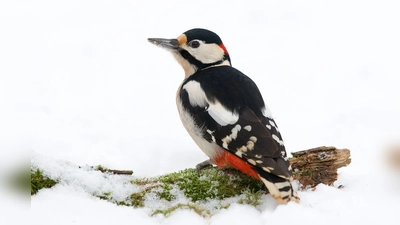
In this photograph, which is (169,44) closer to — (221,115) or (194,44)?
(194,44)

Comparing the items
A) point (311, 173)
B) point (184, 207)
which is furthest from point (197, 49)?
point (184, 207)

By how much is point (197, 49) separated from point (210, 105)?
0.97 metres

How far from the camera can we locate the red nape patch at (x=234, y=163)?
4.34m

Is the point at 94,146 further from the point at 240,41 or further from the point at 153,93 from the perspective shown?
the point at 240,41

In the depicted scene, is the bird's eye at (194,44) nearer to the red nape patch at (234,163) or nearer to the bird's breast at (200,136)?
the bird's breast at (200,136)

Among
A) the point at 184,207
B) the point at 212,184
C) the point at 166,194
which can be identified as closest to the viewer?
the point at 184,207

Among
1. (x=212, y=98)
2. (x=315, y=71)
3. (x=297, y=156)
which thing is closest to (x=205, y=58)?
(x=212, y=98)

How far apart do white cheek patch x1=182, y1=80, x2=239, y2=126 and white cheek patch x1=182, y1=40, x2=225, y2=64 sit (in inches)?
17.3

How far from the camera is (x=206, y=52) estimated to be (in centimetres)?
554

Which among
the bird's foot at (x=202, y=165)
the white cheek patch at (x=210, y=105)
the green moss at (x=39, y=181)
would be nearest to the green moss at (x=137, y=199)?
the green moss at (x=39, y=181)

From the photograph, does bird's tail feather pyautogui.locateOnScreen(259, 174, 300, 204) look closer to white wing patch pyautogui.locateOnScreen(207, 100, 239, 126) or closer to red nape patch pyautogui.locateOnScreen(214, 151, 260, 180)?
red nape patch pyautogui.locateOnScreen(214, 151, 260, 180)

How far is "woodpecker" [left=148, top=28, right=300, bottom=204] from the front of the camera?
4195 mm

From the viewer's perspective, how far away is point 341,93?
8.93 meters

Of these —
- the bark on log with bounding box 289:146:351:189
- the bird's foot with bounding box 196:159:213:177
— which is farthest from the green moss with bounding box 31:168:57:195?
the bark on log with bounding box 289:146:351:189
